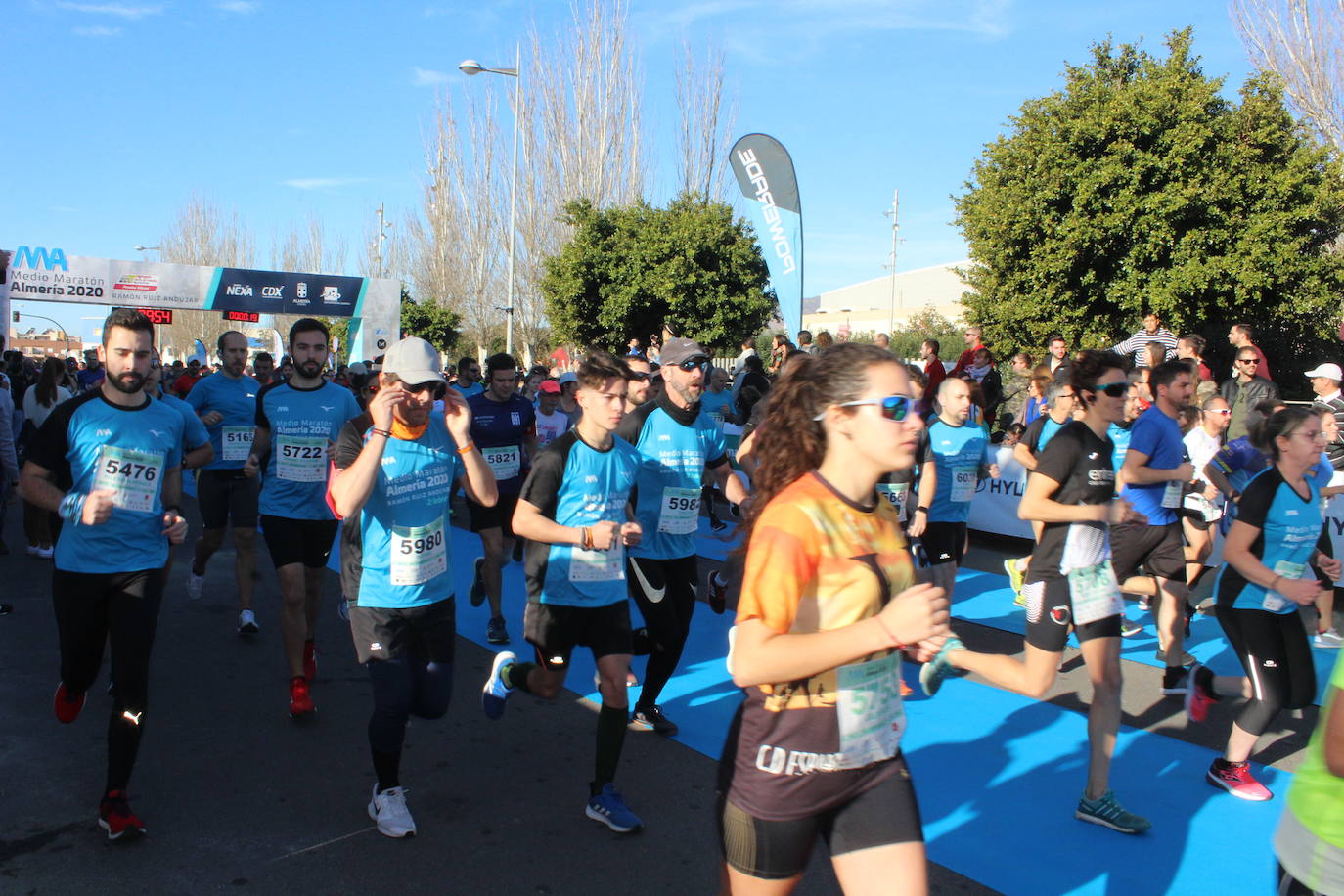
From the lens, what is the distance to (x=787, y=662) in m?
2.15

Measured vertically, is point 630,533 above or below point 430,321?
below

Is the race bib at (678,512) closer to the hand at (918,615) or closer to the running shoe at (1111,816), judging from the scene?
the running shoe at (1111,816)

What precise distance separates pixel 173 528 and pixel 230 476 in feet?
10.5

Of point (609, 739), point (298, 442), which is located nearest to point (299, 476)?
point (298, 442)

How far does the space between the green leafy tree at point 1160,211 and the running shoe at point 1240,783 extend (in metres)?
11.6

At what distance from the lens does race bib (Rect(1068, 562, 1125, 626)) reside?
400 centimetres

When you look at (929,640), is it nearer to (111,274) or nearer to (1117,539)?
(1117,539)

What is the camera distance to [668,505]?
4.89 meters

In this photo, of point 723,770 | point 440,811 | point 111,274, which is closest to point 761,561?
point 723,770

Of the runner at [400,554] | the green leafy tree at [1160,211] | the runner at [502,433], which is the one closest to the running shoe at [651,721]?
the runner at [400,554]

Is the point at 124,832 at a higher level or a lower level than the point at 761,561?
lower

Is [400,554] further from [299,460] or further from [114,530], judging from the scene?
[299,460]

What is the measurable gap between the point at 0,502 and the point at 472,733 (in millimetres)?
6587

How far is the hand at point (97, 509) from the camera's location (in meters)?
3.64
